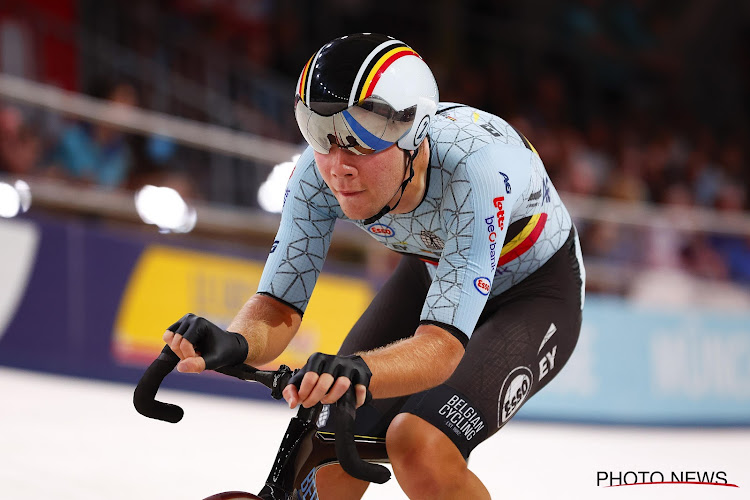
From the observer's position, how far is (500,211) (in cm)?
269

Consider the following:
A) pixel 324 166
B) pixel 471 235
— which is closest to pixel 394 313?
pixel 471 235

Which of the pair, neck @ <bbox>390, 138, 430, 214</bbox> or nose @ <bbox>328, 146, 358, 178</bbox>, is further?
neck @ <bbox>390, 138, 430, 214</bbox>

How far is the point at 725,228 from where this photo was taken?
8.05m

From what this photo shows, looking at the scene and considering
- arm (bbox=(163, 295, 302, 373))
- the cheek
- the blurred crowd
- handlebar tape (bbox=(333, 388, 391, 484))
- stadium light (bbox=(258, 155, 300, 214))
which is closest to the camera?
handlebar tape (bbox=(333, 388, 391, 484))

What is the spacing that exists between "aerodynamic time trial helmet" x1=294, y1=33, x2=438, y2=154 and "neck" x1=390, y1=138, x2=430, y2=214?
0.46 feet

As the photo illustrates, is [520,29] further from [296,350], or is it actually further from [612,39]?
[296,350]

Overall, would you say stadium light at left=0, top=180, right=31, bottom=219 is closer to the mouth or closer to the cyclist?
the cyclist

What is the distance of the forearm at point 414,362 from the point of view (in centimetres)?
233

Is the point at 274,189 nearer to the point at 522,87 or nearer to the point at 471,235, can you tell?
the point at 471,235

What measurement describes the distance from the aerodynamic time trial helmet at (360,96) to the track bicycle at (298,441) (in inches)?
25.1

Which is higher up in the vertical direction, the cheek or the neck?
the neck

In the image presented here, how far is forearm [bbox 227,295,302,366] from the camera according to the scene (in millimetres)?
2719

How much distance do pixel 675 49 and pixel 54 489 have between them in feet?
41.7

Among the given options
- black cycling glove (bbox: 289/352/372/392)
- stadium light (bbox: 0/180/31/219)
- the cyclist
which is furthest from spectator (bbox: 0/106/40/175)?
black cycling glove (bbox: 289/352/372/392)
